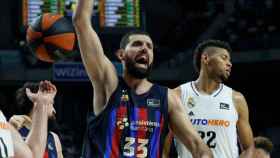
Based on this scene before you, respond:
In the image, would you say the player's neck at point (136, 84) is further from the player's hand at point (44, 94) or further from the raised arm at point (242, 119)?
the raised arm at point (242, 119)

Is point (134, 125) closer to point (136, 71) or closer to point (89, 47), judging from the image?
point (136, 71)

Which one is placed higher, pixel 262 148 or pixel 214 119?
pixel 214 119

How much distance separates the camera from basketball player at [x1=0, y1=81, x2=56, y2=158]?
3.21 m

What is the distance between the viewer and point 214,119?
18.5 feet

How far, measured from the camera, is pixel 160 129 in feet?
14.0

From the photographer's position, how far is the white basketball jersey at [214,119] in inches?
220

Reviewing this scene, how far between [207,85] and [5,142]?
2.95m

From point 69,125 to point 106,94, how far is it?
13.6 m

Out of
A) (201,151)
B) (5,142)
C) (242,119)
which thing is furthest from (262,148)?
(5,142)

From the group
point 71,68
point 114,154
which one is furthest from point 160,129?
point 71,68

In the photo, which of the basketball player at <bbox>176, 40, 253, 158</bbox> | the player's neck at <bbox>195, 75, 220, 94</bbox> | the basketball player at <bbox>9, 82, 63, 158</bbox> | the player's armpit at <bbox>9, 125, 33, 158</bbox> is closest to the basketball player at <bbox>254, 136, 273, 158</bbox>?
the basketball player at <bbox>176, 40, 253, 158</bbox>

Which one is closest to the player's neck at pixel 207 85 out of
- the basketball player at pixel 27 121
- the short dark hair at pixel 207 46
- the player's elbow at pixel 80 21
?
the short dark hair at pixel 207 46

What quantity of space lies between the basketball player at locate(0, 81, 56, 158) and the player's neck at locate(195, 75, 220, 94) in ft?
7.02

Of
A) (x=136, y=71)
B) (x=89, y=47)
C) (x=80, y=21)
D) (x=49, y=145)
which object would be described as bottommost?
(x=49, y=145)
